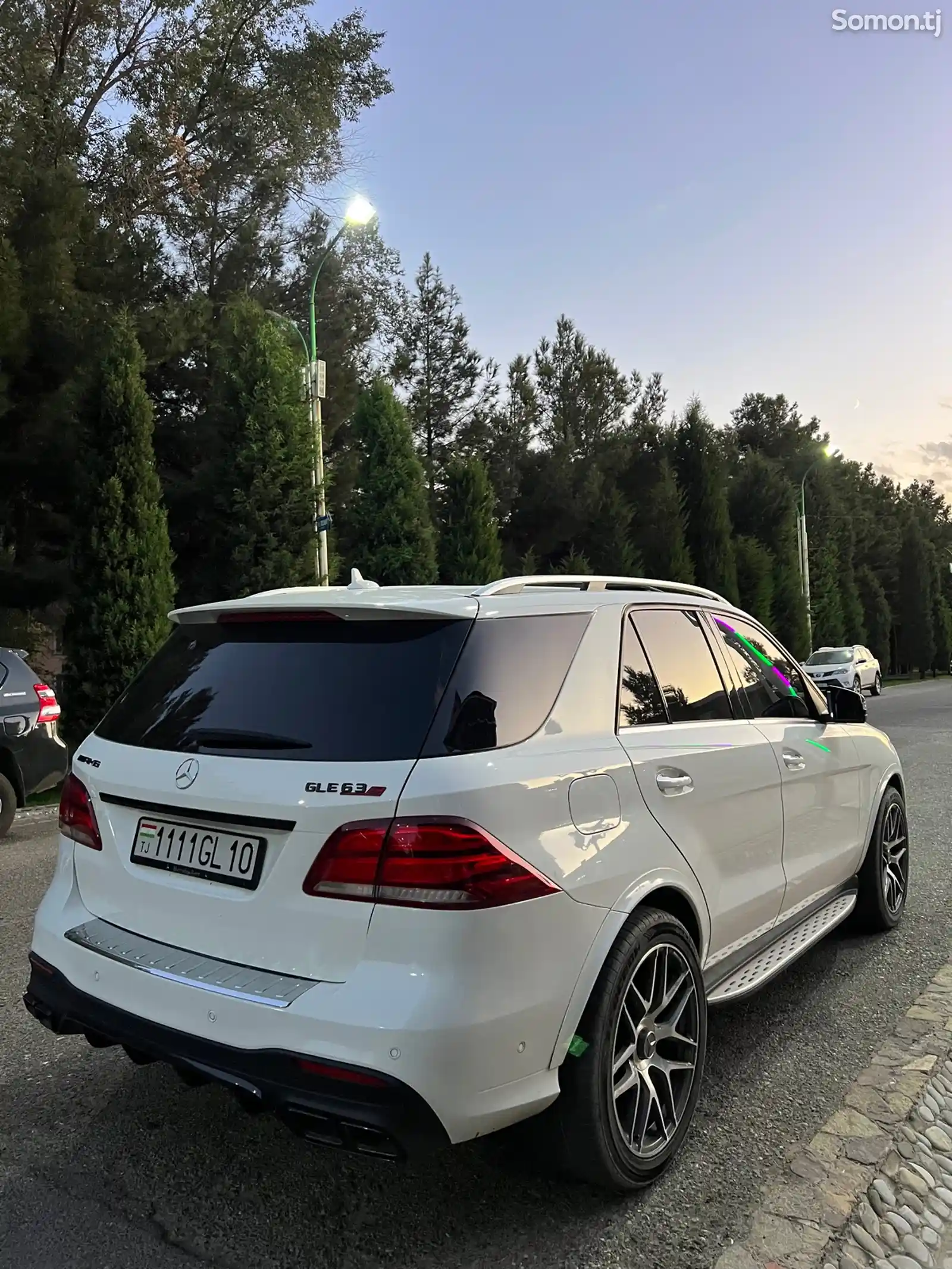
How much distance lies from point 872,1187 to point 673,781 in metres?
1.23

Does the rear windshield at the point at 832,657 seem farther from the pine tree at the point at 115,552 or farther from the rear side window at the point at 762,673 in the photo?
the rear side window at the point at 762,673

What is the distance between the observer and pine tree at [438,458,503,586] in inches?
918

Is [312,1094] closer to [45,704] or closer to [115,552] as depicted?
[45,704]

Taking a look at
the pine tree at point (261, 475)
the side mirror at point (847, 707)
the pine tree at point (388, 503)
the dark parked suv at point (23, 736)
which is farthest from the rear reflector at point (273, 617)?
the pine tree at point (388, 503)

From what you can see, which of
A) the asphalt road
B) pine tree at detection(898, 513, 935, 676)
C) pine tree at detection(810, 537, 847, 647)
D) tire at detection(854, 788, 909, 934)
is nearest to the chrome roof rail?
the asphalt road

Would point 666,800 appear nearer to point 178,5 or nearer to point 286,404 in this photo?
point 286,404

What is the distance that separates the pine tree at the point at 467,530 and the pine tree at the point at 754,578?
49.6ft

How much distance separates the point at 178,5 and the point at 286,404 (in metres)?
11.9

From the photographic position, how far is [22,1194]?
8.71 ft

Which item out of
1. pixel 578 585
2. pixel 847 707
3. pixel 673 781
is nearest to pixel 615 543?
pixel 847 707

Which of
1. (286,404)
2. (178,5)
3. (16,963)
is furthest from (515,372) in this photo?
(16,963)

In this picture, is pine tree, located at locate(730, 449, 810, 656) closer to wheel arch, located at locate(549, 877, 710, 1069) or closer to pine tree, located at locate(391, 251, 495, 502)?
pine tree, located at locate(391, 251, 495, 502)

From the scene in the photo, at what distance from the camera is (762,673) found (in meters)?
4.07

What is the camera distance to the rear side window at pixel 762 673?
387 centimetres
